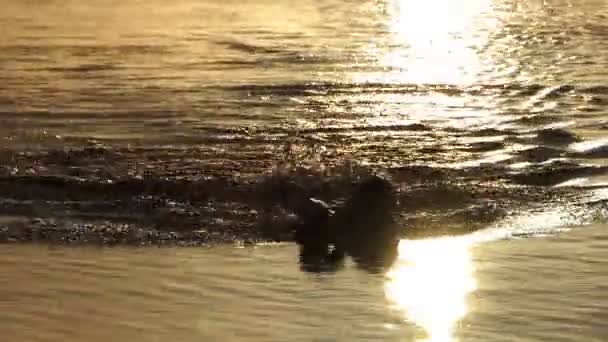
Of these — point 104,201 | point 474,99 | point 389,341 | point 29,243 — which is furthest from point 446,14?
point 389,341

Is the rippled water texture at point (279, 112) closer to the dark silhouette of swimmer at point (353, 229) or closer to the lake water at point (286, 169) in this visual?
the lake water at point (286, 169)

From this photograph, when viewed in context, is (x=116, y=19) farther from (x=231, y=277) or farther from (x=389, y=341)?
(x=389, y=341)

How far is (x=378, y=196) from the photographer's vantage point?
9.05 meters

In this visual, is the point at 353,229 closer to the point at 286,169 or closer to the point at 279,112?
the point at 286,169

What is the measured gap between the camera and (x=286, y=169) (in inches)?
414

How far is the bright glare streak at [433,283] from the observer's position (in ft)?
22.4

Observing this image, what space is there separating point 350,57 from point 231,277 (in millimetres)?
9601

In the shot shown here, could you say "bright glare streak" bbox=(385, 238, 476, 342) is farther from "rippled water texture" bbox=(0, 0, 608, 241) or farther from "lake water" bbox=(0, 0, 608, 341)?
"rippled water texture" bbox=(0, 0, 608, 241)

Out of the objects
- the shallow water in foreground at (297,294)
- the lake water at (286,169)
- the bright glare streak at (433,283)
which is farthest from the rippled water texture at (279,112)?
the shallow water in foreground at (297,294)

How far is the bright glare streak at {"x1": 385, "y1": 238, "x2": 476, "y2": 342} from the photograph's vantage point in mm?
6828

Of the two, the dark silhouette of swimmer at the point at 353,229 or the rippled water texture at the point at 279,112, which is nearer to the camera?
the dark silhouette of swimmer at the point at 353,229

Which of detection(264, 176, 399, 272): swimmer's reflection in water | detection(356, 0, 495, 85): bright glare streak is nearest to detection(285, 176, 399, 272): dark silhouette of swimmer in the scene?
detection(264, 176, 399, 272): swimmer's reflection in water

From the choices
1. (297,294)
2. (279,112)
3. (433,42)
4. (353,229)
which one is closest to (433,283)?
(297,294)

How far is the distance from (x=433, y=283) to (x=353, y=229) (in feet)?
4.62
